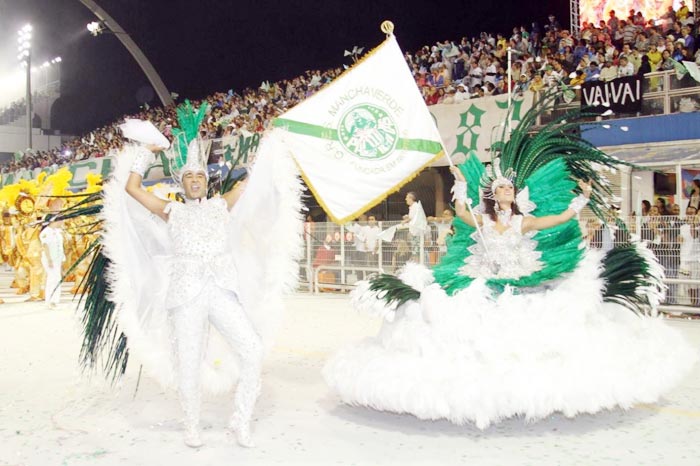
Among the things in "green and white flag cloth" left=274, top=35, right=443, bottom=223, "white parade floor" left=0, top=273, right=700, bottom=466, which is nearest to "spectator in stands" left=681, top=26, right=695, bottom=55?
"green and white flag cloth" left=274, top=35, right=443, bottom=223

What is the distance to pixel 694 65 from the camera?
10258mm

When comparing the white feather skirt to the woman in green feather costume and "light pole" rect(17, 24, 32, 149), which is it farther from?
"light pole" rect(17, 24, 32, 149)

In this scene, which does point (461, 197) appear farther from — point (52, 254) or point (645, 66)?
point (52, 254)

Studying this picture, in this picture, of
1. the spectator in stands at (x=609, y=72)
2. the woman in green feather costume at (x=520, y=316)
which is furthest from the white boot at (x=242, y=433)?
the spectator in stands at (x=609, y=72)

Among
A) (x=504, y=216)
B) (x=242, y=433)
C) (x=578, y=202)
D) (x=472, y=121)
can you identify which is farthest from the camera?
(x=472, y=121)

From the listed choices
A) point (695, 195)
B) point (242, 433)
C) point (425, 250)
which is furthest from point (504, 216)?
point (425, 250)

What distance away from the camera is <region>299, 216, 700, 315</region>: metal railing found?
30.1ft

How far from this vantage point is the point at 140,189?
14.7ft

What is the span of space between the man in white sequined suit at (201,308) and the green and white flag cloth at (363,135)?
213cm

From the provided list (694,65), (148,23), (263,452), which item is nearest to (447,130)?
(694,65)

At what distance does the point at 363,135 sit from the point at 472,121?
6756 millimetres

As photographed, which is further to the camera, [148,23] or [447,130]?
[148,23]

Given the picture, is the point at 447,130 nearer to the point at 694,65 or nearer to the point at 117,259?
the point at 694,65

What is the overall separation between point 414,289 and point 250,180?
1265mm
